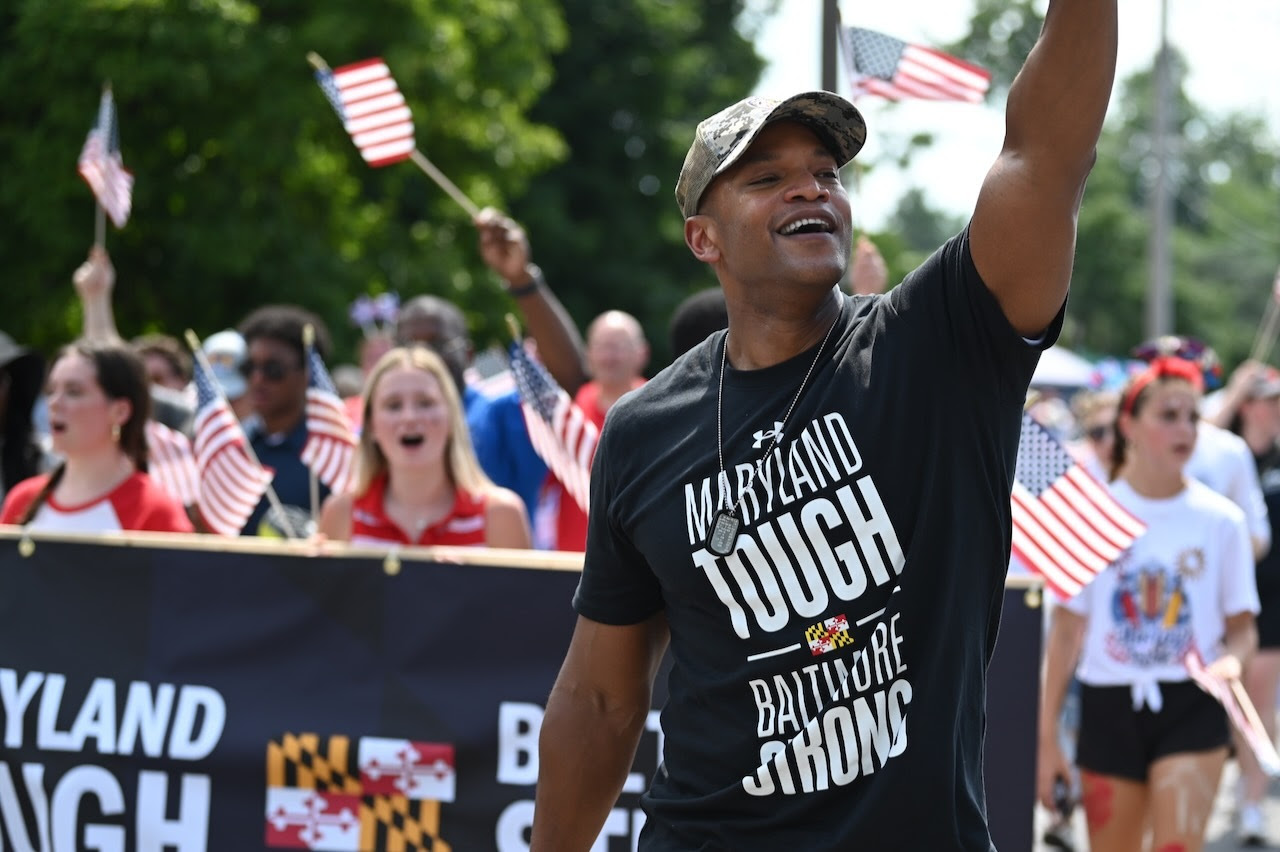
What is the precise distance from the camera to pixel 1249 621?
6211 mm

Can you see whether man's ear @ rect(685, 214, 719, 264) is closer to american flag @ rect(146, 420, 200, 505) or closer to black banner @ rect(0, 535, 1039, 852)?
black banner @ rect(0, 535, 1039, 852)

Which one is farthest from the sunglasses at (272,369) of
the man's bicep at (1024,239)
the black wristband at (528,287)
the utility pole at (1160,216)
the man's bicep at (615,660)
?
the utility pole at (1160,216)

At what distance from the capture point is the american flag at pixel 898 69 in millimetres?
6695

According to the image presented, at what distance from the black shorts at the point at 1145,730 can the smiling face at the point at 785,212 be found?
3.79m

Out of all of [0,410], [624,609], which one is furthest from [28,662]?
[624,609]

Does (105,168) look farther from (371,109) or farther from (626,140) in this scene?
(626,140)

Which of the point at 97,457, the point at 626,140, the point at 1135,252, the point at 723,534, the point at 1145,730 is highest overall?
the point at 1135,252

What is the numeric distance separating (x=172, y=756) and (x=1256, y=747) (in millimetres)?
3489

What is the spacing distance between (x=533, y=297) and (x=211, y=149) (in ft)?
47.4

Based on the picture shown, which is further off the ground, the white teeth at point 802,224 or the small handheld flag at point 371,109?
the small handheld flag at point 371,109

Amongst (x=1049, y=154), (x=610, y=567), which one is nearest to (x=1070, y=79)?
(x=1049, y=154)

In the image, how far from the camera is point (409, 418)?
5832 millimetres

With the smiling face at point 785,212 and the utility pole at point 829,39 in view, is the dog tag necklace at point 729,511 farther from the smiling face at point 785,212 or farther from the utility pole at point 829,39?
the utility pole at point 829,39

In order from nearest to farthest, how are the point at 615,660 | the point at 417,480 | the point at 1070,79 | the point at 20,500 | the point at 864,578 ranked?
the point at 1070,79 → the point at 864,578 → the point at 615,660 → the point at 417,480 → the point at 20,500
